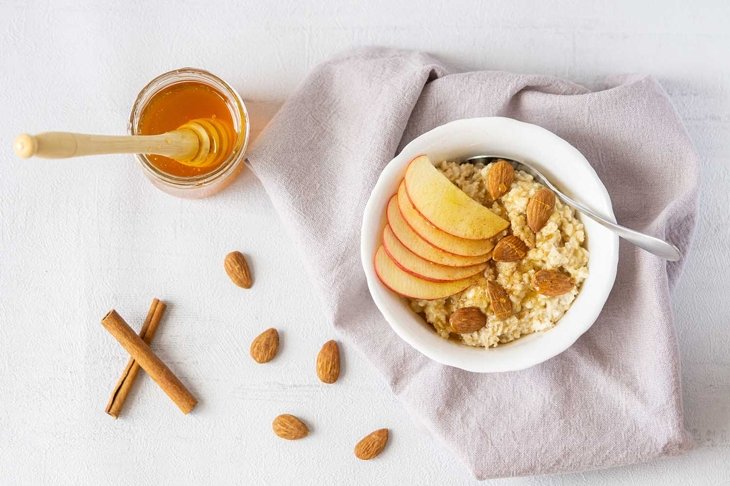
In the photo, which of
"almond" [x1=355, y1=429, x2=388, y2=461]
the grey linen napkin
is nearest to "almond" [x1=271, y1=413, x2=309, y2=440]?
"almond" [x1=355, y1=429, x2=388, y2=461]

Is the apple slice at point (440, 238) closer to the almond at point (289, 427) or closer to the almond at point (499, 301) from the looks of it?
the almond at point (499, 301)

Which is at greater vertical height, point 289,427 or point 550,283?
point 550,283

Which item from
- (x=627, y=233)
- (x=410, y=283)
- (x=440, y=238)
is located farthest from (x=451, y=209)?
(x=627, y=233)

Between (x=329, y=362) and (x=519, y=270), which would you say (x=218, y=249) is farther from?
(x=519, y=270)

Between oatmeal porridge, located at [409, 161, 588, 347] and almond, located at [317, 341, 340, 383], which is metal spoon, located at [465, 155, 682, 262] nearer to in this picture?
oatmeal porridge, located at [409, 161, 588, 347]

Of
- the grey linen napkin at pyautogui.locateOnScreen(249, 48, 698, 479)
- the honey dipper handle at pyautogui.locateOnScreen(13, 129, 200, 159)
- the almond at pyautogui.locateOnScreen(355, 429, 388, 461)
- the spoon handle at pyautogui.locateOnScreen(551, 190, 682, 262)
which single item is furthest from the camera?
the almond at pyautogui.locateOnScreen(355, 429, 388, 461)

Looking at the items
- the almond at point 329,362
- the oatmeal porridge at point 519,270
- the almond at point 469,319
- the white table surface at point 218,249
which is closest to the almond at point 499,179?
the oatmeal porridge at point 519,270
